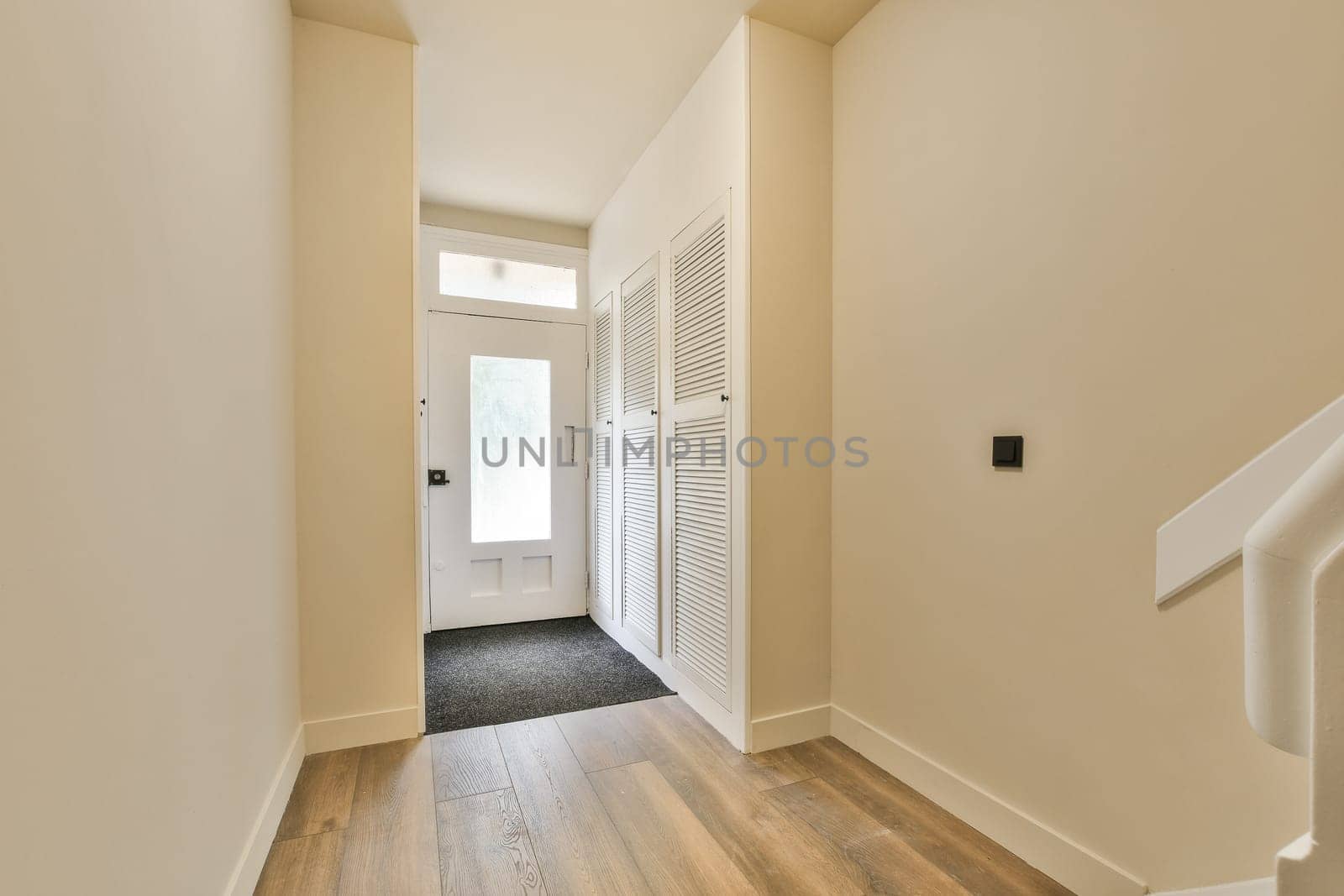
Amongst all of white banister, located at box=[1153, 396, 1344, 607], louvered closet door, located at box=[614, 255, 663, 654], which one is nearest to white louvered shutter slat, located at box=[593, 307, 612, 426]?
louvered closet door, located at box=[614, 255, 663, 654]

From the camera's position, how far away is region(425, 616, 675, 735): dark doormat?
240 cm

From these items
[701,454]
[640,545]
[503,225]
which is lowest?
[640,545]

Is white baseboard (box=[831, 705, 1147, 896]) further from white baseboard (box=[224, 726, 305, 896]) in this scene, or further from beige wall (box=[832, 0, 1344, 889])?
white baseboard (box=[224, 726, 305, 896])

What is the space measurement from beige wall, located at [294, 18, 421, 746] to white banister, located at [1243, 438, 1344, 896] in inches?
86.7

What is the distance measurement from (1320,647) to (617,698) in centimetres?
238

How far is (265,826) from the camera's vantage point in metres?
1.50

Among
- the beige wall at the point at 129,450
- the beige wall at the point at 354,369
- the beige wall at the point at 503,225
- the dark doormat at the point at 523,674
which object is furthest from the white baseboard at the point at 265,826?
the beige wall at the point at 503,225

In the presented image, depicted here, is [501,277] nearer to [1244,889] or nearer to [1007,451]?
[1007,451]

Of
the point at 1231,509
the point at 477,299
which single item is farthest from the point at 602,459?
the point at 1231,509

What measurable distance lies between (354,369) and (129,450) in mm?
1304

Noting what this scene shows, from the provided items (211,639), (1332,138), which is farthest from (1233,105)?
(211,639)

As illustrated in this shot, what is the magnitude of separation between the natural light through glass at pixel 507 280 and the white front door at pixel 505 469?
163 millimetres

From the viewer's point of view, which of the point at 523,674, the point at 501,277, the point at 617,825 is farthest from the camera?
the point at 501,277

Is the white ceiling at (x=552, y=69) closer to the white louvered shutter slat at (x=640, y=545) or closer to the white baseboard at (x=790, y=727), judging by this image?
the white louvered shutter slat at (x=640, y=545)
